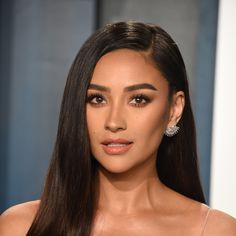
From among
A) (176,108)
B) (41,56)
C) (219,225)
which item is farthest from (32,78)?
(219,225)

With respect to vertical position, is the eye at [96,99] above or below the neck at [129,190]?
above

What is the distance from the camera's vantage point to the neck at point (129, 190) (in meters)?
1.39

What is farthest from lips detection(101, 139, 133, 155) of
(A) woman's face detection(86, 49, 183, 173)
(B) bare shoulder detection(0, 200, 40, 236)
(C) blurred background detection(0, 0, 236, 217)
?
(C) blurred background detection(0, 0, 236, 217)

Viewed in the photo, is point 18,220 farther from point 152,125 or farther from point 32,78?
point 32,78

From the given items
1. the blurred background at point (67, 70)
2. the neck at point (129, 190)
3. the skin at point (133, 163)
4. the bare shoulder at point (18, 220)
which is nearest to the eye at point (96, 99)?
the skin at point (133, 163)

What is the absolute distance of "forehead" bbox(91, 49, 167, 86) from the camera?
1.30m

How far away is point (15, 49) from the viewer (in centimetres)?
240

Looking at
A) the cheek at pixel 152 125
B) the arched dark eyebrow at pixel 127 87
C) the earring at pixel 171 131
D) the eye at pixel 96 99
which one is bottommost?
the earring at pixel 171 131

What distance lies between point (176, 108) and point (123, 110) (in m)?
0.18

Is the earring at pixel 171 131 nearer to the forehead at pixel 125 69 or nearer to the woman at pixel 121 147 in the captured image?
the woman at pixel 121 147

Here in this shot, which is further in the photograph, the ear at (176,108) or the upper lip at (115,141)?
the ear at (176,108)

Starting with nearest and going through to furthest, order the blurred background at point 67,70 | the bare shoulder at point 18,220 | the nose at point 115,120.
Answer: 1. the nose at point 115,120
2. the bare shoulder at point 18,220
3. the blurred background at point 67,70

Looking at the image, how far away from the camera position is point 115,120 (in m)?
1.27

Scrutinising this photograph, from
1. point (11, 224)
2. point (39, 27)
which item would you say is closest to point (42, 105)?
point (39, 27)
